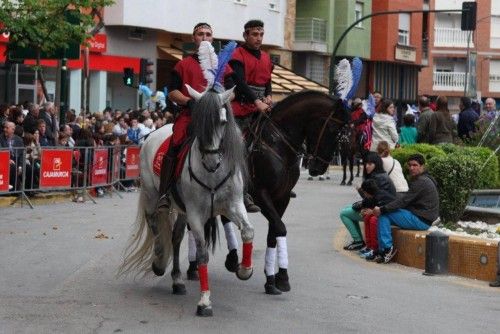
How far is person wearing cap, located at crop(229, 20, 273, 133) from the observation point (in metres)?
12.2

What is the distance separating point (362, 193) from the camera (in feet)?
52.0

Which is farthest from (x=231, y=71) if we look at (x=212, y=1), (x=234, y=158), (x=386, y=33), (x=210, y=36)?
(x=386, y=33)

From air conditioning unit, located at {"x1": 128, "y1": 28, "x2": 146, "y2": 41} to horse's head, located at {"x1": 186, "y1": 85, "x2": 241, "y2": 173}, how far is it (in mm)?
33645

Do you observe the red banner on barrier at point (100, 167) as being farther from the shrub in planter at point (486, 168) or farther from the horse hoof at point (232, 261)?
the horse hoof at point (232, 261)

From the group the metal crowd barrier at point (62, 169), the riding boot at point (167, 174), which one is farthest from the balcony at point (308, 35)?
the riding boot at point (167, 174)

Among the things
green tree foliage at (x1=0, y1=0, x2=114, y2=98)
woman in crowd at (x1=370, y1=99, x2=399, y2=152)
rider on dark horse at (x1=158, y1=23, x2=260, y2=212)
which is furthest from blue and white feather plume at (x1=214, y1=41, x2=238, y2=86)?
green tree foliage at (x1=0, y1=0, x2=114, y2=98)

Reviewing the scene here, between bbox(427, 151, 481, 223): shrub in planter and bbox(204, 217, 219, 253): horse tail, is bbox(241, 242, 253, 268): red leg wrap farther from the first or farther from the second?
bbox(427, 151, 481, 223): shrub in planter

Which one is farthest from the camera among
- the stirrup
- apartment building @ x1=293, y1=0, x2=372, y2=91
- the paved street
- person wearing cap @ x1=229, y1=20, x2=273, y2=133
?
apartment building @ x1=293, y1=0, x2=372, y2=91

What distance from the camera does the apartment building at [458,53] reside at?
8356 cm

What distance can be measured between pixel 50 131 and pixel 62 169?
1.95m

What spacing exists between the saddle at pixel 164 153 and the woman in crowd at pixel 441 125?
10265 millimetres

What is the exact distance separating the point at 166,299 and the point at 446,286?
3371 millimetres

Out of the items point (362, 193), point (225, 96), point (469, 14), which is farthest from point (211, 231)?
point (469, 14)

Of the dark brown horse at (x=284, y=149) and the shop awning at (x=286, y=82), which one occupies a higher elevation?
the shop awning at (x=286, y=82)
